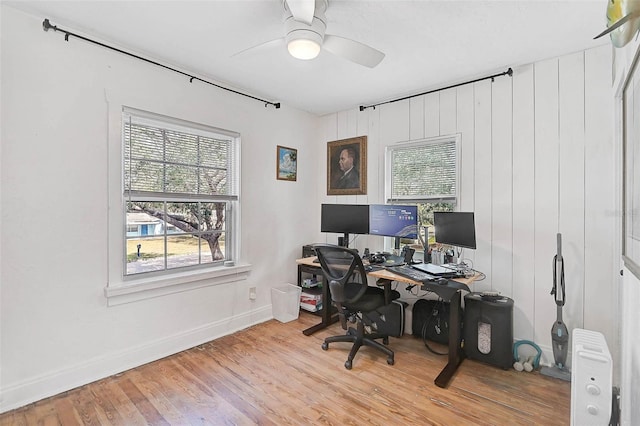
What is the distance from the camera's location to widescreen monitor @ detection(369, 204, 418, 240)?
3.08 meters

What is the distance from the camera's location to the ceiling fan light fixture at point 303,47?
6.04ft

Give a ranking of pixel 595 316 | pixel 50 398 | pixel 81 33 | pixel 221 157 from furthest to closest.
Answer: pixel 221 157 → pixel 595 316 → pixel 81 33 → pixel 50 398

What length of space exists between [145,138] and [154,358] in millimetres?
1878

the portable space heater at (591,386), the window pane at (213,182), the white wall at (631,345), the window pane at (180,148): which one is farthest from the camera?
the window pane at (213,182)

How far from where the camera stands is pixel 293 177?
3.91 metres

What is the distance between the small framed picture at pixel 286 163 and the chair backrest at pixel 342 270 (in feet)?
4.63

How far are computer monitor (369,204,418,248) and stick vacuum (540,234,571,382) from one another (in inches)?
44.5

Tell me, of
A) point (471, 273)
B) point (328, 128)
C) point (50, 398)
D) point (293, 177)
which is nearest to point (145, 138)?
point (293, 177)

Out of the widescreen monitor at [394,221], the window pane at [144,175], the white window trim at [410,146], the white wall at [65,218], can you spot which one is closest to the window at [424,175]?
the white window trim at [410,146]

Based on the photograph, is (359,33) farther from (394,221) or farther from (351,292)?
(351,292)

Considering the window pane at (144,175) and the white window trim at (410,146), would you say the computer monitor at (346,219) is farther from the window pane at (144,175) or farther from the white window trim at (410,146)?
the window pane at (144,175)

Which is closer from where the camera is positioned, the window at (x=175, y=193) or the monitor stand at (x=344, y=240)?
the window at (x=175, y=193)

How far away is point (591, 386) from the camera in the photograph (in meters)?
1.55

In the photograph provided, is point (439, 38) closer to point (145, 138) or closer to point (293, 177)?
point (293, 177)
